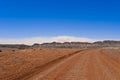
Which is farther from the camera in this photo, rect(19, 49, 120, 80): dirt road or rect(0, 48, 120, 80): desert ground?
rect(0, 48, 120, 80): desert ground

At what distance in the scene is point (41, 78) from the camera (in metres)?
14.0

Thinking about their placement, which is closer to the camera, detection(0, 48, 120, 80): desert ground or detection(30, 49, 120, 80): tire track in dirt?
detection(30, 49, 120, 80): tire track in dirt

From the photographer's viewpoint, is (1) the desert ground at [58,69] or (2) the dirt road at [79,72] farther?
(1) the desert ground at [58,69]

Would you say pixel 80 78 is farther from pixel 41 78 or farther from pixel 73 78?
pixel 41 78

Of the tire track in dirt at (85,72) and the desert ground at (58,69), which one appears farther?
the desert ground at (58,69)

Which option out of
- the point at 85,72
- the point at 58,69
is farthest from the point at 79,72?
the point at 58,69

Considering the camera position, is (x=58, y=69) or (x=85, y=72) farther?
(x=58, y=69)

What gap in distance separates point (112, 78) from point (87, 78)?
4.81 ft

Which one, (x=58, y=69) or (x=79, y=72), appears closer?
(x=79, y=72)

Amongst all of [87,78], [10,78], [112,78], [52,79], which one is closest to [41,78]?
[52,79]

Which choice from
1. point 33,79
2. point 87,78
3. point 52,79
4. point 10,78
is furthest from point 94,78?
point 10,78

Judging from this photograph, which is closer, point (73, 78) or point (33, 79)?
point (33, 79)

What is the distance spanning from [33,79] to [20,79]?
72cm

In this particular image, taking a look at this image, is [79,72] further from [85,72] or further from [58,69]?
[58,69]
